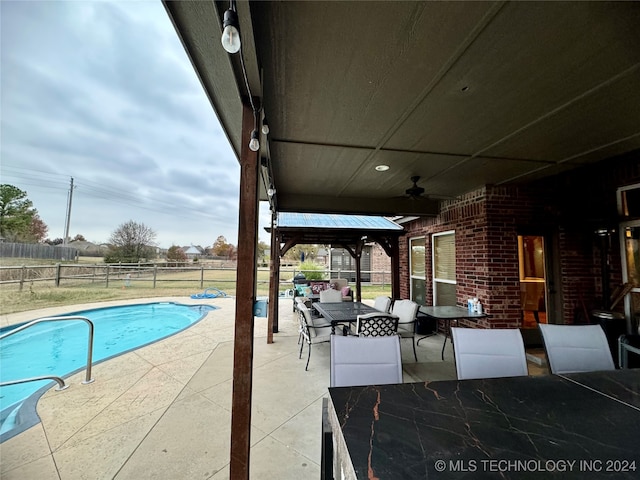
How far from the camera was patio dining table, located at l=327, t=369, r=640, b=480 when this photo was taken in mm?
828

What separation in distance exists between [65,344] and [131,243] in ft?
30.2

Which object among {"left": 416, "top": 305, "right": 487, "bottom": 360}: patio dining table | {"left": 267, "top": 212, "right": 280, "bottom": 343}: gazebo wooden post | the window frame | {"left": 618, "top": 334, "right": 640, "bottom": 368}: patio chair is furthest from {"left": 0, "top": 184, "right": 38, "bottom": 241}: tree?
{"left": 618, "top": 334, "right": 640, "bottom": 368}: patio chair

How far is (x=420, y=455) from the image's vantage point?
0.87 metres

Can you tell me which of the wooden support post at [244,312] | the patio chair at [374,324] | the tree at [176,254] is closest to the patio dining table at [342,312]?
the patio chair at [374,324]

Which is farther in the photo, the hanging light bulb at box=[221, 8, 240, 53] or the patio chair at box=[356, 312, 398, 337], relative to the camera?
the patio chair at box=[356, 312, 398, 337]

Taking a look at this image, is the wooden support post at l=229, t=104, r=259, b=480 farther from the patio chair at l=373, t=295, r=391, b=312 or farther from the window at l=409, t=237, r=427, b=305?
the window at l=409, t=237, r=427, b=305

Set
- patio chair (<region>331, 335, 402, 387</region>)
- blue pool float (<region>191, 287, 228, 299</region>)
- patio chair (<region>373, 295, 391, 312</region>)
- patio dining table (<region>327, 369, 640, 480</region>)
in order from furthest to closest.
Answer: blue pool float (<region>191, 287, 228, 299</region>), patio chair (<region>373, 295, 391, 312</region>), patio chair (<region>331, 335, 402, 387</region>), patio dining table (<region>327, 369, 640, 480</region>)

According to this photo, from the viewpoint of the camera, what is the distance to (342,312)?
4.32m

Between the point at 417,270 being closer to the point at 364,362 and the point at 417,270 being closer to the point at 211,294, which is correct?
→ the point at 364,362

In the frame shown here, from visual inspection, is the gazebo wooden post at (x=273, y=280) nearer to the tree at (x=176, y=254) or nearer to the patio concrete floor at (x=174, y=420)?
the patio concrete floor at (x=174, y=420)

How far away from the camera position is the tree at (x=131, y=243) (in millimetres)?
13375

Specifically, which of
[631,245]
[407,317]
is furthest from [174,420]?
[631,245]

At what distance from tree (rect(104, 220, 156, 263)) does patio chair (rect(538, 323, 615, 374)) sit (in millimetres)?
15689

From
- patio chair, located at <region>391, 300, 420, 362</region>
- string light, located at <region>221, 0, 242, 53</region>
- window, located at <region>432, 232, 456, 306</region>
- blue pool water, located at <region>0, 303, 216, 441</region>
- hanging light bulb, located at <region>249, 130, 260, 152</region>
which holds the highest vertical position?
string light, located at <region>221, 0, 242, 53</region>
